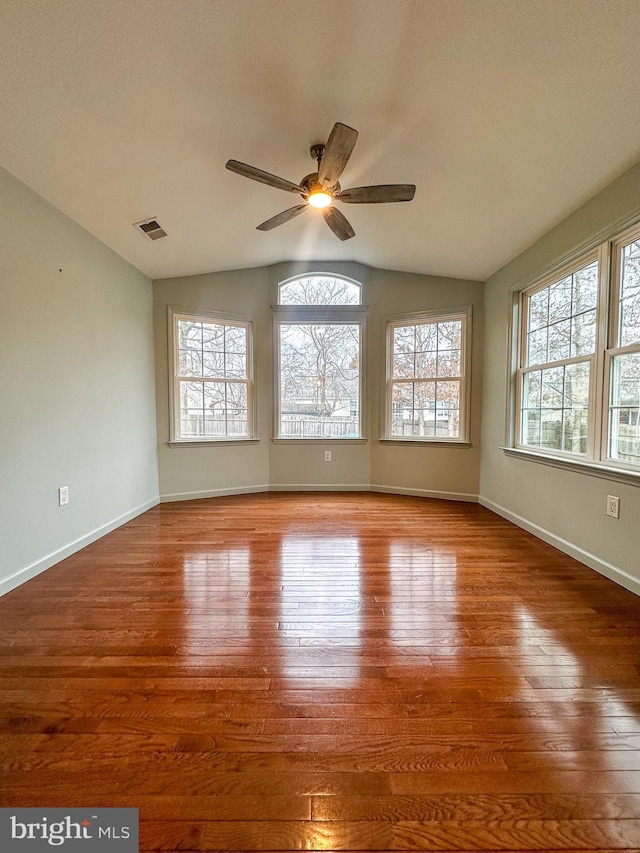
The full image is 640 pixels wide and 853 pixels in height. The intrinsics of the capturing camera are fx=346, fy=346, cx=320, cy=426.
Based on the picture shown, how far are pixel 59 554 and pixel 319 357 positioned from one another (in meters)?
3.19

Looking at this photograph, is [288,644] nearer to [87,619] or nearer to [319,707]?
[319,707]

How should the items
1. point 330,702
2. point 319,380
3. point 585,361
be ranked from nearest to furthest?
point 330,702 < point 585,361 < point 319,380

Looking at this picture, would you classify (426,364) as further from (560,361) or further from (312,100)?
(312,100)

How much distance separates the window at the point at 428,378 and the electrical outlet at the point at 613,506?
1760 millimetres

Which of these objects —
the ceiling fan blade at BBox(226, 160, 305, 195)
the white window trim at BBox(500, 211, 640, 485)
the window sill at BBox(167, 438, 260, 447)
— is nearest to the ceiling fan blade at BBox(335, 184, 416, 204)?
the ceiling fan blade at BBox(226, 160, 305, 195)

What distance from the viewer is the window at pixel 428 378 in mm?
4020

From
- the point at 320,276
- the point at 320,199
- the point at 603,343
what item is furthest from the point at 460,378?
the point at 320,199

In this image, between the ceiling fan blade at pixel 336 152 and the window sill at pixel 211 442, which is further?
the window sill at pixel 211 442

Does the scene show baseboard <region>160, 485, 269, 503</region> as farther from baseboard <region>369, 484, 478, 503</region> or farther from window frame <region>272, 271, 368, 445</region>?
baseboard <region>369, 484, 478, 503</region>

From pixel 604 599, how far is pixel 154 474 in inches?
157

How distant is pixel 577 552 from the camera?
2.52m

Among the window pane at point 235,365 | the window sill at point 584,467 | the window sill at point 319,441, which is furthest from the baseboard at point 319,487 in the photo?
the window sill at point 584,467

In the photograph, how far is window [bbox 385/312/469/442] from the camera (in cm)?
402

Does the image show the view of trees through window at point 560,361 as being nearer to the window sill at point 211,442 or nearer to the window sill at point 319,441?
the window sill at point 319,441
